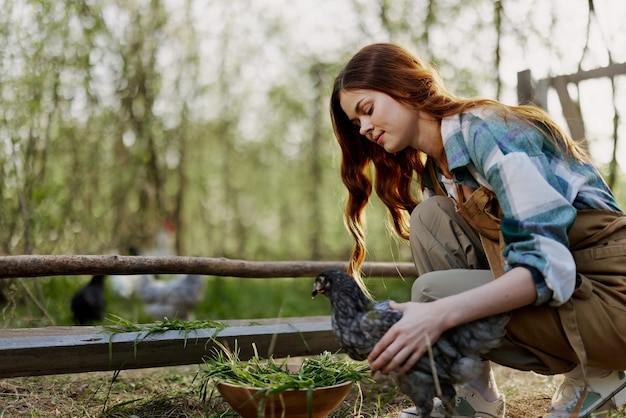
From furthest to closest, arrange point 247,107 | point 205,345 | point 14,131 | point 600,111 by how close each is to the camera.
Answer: point 247,107 → point 600,111 → point 14,131 → point 205,345

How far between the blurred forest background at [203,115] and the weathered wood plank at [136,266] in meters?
0.62

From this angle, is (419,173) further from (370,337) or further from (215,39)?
(215,39)

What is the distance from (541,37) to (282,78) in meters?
4.95

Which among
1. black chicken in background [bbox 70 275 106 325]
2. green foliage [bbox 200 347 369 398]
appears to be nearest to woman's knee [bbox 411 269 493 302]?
green foliage [bbox 200 347 369 398]

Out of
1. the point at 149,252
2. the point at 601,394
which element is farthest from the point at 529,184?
the point at 149,252

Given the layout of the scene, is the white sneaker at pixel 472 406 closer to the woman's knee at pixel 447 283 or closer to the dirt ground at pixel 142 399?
the dirt ground at pixel 142 399

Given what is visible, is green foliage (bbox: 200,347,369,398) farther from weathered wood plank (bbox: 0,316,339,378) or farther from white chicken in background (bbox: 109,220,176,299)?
white chicken in background (bbox: 109,220,176,299)

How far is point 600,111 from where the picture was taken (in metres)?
5.30

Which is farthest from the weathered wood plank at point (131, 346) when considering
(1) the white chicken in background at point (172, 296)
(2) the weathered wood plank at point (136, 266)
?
(1) the white chicken in background at point (172, 296)

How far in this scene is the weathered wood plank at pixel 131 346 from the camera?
232 centimetres

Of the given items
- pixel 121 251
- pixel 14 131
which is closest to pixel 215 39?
pixel 121 251

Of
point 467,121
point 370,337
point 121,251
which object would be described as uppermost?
point 467,121

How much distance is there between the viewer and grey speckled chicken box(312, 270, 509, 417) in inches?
76.2

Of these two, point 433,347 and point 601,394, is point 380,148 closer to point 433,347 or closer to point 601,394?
point 433,347
